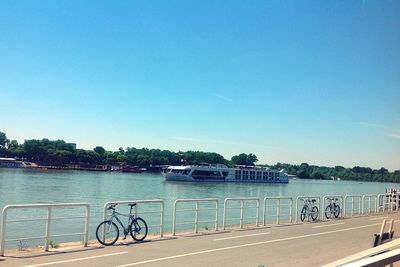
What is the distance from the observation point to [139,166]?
162625 millimetres

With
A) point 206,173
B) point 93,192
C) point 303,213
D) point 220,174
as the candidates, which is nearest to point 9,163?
point 206,173

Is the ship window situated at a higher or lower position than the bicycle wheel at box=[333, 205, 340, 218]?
higher

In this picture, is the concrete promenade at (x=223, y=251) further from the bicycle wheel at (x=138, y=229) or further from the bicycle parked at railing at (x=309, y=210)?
the bicycle parked at railing at (x=309, y=210)

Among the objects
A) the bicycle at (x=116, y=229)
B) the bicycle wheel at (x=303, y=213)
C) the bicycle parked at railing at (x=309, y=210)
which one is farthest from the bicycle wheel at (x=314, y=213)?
the bicycle at (x=116, y=229)

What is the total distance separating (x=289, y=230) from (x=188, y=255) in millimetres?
6548

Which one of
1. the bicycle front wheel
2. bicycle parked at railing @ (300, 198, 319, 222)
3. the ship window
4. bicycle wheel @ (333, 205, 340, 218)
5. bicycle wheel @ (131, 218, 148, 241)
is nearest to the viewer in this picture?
bicycle wheel @ (131, 218, 148, 241)

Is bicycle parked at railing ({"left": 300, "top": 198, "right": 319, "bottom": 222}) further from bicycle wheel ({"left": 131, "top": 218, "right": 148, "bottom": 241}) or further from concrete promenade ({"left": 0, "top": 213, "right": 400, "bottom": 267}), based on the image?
bicycle wheel ({"left": 131, "top": 218, "right": 148, "bottom": 241})

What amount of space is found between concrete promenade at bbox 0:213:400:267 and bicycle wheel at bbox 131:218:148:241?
0.39m

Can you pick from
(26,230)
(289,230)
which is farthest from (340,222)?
(26,230)

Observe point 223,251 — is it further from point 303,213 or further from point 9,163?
point 9,163

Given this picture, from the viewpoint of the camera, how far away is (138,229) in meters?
12.2

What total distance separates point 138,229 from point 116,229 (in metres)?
0.71

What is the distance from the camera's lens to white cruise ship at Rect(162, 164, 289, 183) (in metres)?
97.9

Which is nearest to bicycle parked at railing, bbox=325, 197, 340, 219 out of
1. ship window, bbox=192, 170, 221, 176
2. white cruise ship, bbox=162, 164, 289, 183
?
white cruise ship, bbox=162, 164, 289, 183
